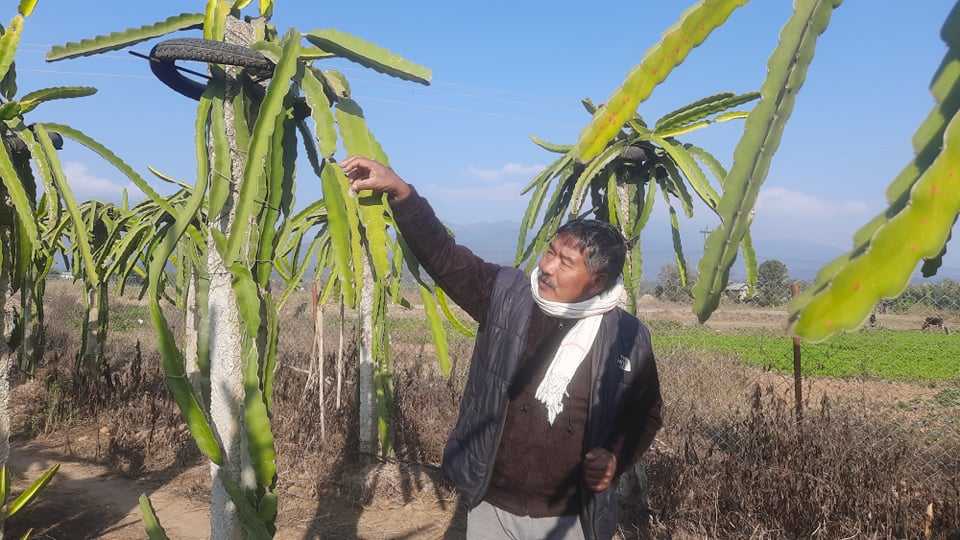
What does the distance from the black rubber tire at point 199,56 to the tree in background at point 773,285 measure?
91.9 feet

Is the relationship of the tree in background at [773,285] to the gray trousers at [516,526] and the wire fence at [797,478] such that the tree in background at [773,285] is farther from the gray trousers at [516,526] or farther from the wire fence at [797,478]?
the gray trousers at [516,526]

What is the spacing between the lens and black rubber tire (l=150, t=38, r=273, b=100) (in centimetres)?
157

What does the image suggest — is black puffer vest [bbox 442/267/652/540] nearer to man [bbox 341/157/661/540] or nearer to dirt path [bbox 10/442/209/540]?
man [bbox 341/157/661/540]

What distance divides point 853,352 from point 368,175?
1478cm

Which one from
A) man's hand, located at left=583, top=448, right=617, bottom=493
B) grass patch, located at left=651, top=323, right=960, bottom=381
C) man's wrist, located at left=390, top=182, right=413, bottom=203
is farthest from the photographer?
grass patch, located at left=651, top=323, right=960, bottom=381

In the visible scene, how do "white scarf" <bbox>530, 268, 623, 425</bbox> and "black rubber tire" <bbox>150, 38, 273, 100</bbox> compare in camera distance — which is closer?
"black rubber tire" <bbox>150, 38, 273, 100</bbox>

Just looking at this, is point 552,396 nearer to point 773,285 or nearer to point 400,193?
point 400,193

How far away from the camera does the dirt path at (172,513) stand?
3.75 meters

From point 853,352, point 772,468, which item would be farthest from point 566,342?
point 853,352

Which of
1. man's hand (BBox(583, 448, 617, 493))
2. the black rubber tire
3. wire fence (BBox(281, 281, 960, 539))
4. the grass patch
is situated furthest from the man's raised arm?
the grass patch

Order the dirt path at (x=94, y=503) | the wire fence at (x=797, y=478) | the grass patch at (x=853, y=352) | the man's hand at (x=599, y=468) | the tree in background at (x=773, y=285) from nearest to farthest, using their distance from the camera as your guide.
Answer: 1. the man's hand at (x=599, y=468)
2. the wire fence at (x=797, y=478)
3. the dirt path at (x=94, y=503)
4. the grass patch at (x=853, y=352)
5. the tree in background at (x=773, y=285)

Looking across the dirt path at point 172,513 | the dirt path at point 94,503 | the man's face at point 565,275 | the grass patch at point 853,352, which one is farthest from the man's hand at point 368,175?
the grass patch at point 853,352

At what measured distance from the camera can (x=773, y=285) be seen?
35719 millimetres

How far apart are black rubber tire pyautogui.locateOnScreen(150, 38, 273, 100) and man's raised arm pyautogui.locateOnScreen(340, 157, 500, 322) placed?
37cm
